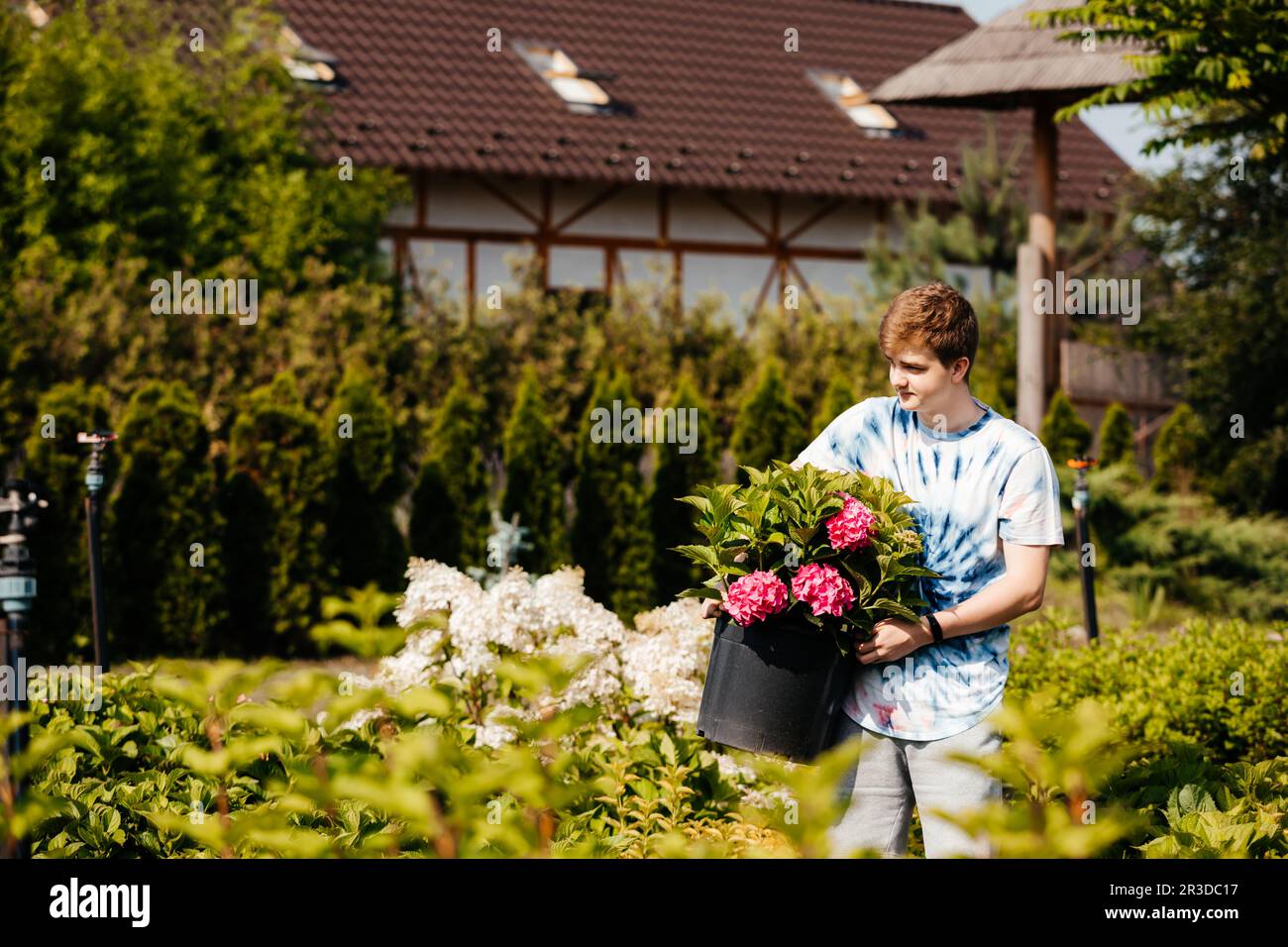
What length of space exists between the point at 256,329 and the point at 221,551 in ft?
8.91

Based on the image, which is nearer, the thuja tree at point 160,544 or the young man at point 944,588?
the young man at point 944,588

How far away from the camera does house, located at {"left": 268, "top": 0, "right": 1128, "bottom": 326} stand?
16.5 metres

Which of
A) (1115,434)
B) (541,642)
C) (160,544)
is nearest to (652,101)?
(1115,434)

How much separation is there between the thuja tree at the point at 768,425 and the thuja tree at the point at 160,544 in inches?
164

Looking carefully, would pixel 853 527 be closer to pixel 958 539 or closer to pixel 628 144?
pixel 958 539

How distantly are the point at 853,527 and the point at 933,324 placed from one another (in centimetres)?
45

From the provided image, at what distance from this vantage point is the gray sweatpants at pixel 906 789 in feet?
9.81

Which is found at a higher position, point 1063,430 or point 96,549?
point 1063,430

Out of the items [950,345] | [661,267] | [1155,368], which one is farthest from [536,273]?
[950,345]

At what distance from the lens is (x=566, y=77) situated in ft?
60.2

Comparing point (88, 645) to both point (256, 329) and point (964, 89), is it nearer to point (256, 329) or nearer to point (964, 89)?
point (256, 329)

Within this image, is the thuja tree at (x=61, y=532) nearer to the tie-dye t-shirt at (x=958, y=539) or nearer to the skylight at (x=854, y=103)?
the tie-dye t-shirt at (x=958, y=539)

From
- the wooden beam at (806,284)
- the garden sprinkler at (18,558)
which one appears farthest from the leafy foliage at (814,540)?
the wooden beam at (806,284)
